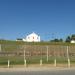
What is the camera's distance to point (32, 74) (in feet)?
85.0

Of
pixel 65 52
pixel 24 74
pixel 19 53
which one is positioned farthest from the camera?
pixel 65 52

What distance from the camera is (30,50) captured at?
59.4 metres

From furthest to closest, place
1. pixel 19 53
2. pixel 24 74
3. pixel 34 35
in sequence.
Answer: pixel 34 35 → pixel 19 53 → pixel 24 74

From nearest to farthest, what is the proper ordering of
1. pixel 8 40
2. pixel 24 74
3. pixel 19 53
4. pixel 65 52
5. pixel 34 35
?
pixel 24 74 → pixel 19 53 → pixel 65 52 → pixel 8 40 → pixel 34 35

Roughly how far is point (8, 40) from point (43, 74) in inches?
2282

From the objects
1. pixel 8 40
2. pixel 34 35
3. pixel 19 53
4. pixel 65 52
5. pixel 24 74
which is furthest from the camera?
pixel 34 35

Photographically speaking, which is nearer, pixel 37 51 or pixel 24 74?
pixel 24 74

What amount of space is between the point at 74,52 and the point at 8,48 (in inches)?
483

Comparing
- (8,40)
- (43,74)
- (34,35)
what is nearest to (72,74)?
(43,74)

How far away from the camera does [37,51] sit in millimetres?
60031

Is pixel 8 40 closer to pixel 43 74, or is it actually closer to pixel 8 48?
pixel 8 48

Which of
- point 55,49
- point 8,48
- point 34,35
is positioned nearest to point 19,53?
point 8,48

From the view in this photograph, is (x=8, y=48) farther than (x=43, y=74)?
Yes

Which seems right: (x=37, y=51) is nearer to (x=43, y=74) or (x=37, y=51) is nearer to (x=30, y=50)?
(x=30, y=50)
